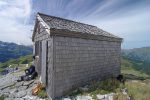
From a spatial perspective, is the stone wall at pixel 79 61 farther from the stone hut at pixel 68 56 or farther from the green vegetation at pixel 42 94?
the green vegetation at pixel 42 94

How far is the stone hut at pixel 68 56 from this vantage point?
12227mm

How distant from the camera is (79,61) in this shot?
1425cm

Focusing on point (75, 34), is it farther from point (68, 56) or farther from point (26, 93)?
point (26, 93)

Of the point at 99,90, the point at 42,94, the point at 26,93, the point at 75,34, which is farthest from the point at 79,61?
the point at 26,93

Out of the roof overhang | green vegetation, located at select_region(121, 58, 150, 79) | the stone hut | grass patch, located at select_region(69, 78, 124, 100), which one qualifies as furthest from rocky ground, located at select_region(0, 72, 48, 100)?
green vegetation, located at select_region(121, 58, 150, 79)

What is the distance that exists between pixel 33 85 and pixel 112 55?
7700mm

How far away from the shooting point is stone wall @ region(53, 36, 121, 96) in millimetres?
12414

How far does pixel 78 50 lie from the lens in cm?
1414

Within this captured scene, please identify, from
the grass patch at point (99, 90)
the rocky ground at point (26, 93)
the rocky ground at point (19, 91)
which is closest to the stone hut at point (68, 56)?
the grass patch at point (99, 90)

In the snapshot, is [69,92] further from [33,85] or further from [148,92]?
[148,92]

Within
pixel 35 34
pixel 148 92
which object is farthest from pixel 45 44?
pixel 148 92

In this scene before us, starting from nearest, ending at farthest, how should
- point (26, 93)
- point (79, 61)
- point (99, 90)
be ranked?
point (99, 90) < point (26, 93) < point (79, 61)

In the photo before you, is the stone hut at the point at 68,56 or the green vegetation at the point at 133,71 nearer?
the stone hut at the point at 68,56

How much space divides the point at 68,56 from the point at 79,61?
1.35 m
